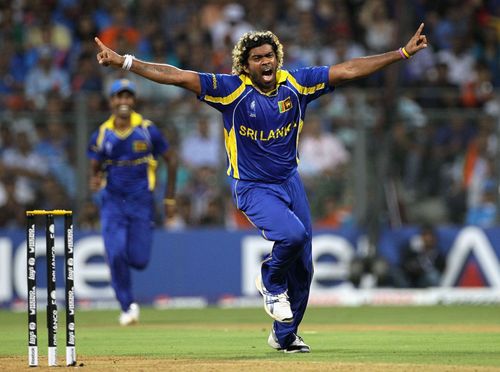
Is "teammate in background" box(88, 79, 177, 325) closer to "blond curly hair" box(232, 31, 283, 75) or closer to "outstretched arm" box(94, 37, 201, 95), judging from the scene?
"blond curly hair" box(232, 31, 283, 75)

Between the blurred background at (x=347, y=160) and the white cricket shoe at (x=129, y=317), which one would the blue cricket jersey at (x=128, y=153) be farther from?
the blurred background at (x=347, y=160)

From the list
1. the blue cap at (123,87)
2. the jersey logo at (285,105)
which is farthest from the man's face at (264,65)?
the blue cap at (123,87)

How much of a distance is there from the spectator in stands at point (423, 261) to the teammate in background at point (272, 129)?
9.12 m

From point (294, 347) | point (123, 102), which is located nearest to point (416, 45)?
point (294, 347)

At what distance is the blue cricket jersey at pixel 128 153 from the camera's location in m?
14.9

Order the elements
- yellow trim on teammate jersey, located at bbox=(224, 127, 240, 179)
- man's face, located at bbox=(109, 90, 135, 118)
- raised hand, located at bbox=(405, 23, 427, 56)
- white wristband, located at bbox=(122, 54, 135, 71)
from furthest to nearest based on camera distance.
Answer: man's face, located at bbox=(109, 90, 135, 118), yellow trim on teammate jersey, located at bbox=(224, 127, 240, 179), raised hand, located at bbox=(405, 23, 427, 56), white wristband, located at bbox=(122, 54, 135, 71)

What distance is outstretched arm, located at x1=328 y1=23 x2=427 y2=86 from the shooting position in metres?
9.73

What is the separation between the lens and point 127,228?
1492cm

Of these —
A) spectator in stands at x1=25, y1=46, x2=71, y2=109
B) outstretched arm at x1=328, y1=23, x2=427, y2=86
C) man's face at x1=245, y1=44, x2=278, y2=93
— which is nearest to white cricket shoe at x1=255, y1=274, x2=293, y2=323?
man's face at x1=245, y1=44, x2=278, y2=93

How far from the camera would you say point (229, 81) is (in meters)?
9.92

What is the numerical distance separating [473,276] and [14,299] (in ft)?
23.6

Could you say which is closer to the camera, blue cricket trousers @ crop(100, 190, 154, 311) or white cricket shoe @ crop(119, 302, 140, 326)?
white cricket shoe @ crop(119, 302, 140, 326)

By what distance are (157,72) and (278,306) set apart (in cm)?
209

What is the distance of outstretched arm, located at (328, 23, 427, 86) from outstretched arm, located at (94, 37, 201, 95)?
3.80ft
